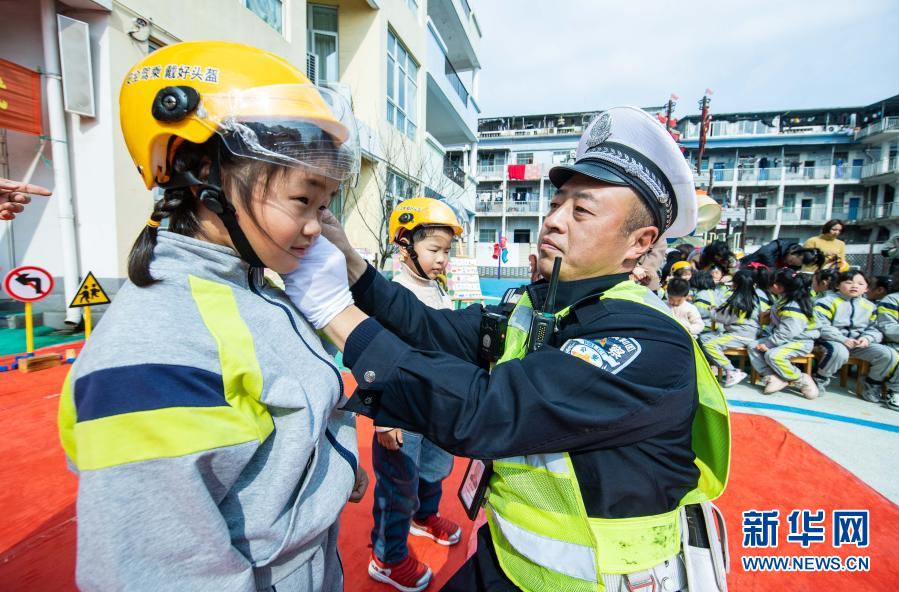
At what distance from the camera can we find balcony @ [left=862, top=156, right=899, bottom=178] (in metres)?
29.6

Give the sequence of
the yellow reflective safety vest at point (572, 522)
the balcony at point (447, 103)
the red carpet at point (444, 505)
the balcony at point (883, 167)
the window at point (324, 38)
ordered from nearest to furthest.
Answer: the yellow reflective safety vest at point (572, 522) < the red carpet at point (444, 505) < the window at point (324, 38) < the balcony at point (447, 103) < the balcony at point (883, 167)

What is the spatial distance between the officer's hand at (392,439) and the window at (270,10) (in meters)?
8.89

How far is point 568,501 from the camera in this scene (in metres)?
1.14

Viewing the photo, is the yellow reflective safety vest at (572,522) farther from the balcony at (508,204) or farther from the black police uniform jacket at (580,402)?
the balcony at (508,204)

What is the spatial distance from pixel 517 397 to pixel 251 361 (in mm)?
634

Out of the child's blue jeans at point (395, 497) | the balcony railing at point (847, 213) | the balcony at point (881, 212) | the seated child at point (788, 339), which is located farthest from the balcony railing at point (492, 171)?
the child's blue jeans at point (395, 497)

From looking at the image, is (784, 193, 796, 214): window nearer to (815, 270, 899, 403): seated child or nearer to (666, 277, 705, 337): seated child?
(815, 270, 899, 403): seated child

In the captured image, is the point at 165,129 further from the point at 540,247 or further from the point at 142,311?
Result: the point at 540,247

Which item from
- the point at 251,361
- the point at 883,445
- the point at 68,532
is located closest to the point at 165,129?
the point at 251,361

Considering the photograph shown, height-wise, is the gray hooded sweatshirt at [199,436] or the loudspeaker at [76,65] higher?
the loudspeaker at [76,65]

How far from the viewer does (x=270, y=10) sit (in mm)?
8484

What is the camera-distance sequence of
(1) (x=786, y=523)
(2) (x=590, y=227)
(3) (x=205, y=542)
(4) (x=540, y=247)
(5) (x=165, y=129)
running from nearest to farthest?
(3) (x=205, y=542) < (5) (x=165, y=129) < (2) (x=590, y=227) < (4) (x=540, y=247) < (1) (x=786, y=523)

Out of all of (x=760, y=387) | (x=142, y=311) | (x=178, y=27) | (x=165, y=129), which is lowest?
(x=760, y=387)

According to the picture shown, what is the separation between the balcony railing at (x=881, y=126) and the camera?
2966cm
